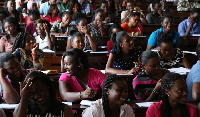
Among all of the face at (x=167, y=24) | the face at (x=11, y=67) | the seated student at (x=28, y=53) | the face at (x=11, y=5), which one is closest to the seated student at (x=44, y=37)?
the seated student at (x=28, y=53)

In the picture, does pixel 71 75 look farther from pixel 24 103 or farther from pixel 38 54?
pixel 38 54

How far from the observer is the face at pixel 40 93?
7.66ft

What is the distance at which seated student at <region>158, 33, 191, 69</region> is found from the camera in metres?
4.32

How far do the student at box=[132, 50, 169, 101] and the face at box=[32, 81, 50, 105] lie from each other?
1.07m

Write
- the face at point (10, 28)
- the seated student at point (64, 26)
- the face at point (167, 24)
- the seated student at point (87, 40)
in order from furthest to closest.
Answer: the seated student at point (64, 26)
the face at point (167, 24)
the seated student at point (87, 40)
the face at point (10, 28)

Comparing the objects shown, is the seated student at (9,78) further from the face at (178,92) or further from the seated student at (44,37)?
the seated student at (44,37)

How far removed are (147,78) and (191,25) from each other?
397cm

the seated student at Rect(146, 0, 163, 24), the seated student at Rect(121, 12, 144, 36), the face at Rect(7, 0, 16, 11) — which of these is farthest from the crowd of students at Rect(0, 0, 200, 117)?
the seated student at Rect(146, 0, 163, 24)

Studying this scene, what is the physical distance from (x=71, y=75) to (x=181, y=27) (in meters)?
4.55

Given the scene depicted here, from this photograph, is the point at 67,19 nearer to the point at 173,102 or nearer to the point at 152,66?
the point at 152,66

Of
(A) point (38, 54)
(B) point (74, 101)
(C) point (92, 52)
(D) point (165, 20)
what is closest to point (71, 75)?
(B) point (74, 101)

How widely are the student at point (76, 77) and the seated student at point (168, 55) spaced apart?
58.0 inches

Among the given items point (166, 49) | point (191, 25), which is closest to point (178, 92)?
point (166, 49)

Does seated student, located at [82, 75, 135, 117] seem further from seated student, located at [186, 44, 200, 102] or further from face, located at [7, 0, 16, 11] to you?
face, located at [7, 0, 16, 11]
